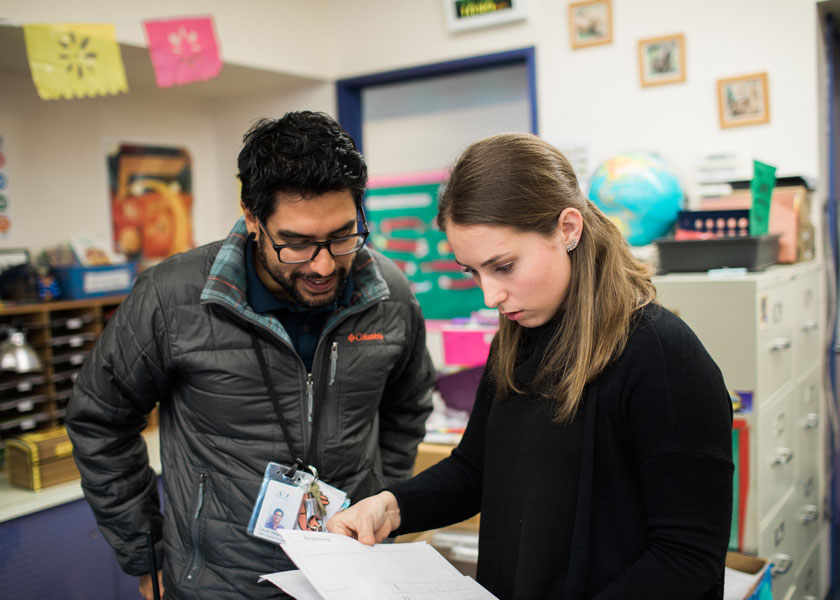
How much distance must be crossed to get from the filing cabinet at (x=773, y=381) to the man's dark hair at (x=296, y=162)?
3.85 feet

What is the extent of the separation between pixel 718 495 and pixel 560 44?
2.77 metres

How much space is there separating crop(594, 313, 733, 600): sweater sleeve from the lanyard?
0.67 m

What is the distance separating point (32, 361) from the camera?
2.80 m

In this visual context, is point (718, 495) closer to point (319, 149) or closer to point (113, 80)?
point (319, 149)

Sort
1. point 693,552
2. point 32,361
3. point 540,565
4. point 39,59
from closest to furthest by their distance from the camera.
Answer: point 693,552
point 540,565
point 39,59
point 32,361

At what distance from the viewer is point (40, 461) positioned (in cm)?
244

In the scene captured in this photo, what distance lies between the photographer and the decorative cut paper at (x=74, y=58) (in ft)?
7.68

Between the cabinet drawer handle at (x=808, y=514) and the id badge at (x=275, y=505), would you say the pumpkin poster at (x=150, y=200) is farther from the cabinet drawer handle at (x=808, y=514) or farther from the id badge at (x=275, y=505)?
the cabinet drawer handle at (x=808, y=514)

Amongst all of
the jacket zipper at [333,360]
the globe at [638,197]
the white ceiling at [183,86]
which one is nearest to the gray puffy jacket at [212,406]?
the jacket zipper at [333,360]

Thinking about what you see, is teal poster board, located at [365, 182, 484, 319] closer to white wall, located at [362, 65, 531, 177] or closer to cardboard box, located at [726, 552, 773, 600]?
white wall, located at [362, 65, 531, 177]

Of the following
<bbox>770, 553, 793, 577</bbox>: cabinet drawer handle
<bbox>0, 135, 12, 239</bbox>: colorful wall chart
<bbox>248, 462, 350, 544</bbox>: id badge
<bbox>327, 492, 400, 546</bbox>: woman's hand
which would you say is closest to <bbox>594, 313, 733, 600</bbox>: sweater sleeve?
<bbox>327, 492, 400, 546</bbox>: woman's hand

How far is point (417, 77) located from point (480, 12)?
1.58 feet

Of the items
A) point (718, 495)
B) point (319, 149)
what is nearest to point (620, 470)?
point (718, 495)

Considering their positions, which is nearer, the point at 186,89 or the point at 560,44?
the point at 560,44
